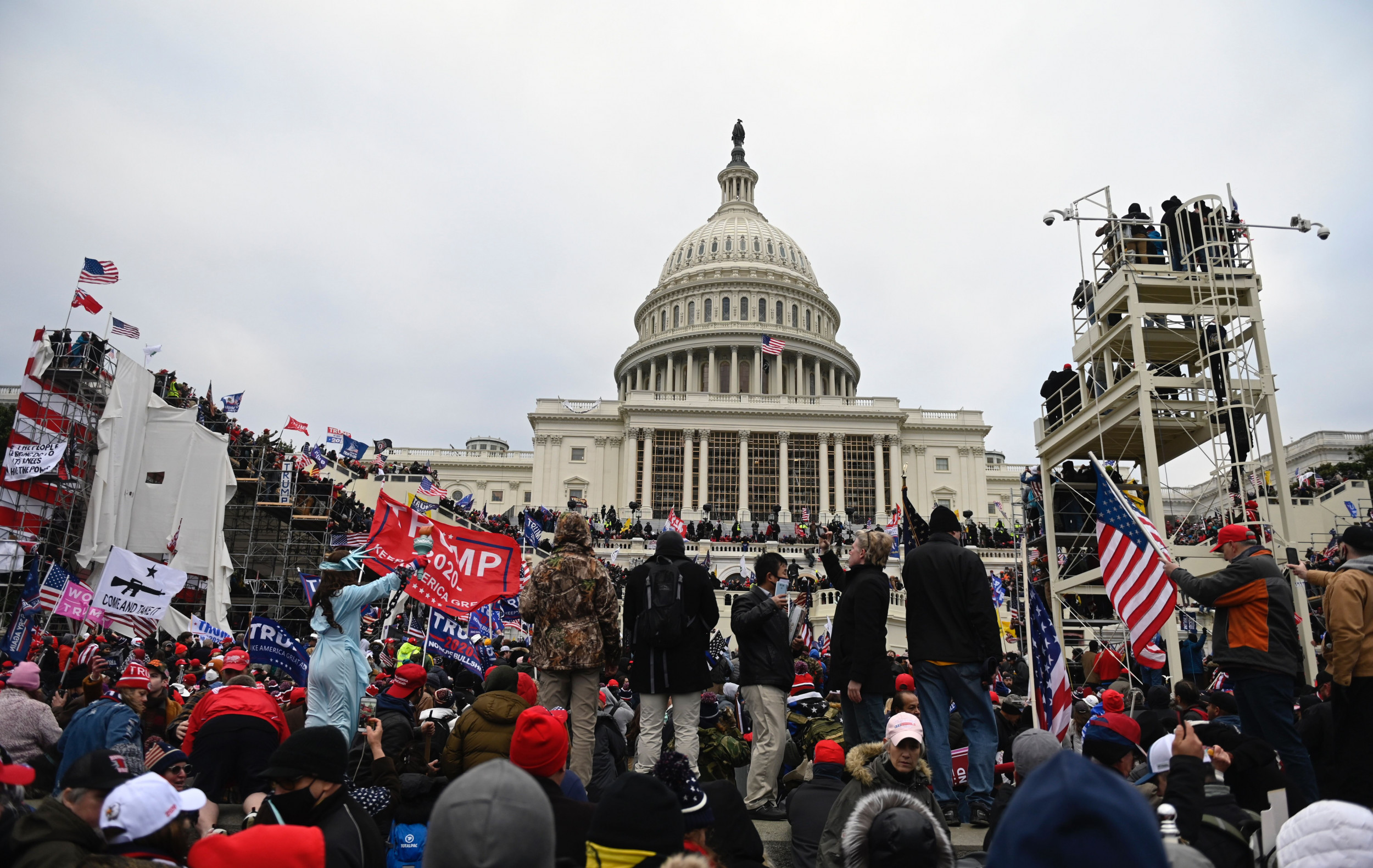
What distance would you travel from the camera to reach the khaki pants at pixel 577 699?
725cm

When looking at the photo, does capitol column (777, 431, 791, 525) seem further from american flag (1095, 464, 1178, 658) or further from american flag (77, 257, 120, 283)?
american flag (1095, 464, 1178, 658)

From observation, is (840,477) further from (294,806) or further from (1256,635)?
(294,806)

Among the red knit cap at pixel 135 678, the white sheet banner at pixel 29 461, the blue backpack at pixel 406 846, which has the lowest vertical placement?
the blue backpack at pixel 406 846

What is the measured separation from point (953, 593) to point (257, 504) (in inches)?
1019

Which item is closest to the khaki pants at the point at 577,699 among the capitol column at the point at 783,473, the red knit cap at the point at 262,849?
the red knit cap at the point at 262,849

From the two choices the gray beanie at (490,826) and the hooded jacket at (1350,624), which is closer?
the gray beanie at (490,826)

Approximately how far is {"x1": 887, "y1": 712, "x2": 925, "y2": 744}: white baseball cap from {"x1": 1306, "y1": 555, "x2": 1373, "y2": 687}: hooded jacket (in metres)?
3.01

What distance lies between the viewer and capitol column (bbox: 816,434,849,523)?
5734 centimetres

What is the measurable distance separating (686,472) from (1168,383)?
4366 centimetres

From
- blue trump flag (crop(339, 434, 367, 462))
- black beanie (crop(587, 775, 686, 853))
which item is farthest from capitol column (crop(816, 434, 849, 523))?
black beanie (crop(587, 775, 686, 853))

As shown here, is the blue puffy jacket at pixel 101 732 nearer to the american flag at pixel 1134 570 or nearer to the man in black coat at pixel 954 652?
the man in black coat at pixel 954 652

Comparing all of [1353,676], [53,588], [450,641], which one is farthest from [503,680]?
[53,588]

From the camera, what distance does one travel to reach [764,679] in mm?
7555

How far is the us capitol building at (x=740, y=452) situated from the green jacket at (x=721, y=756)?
4666 cm
